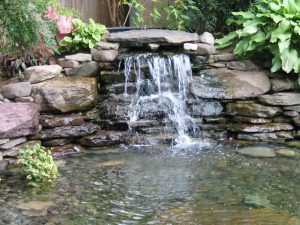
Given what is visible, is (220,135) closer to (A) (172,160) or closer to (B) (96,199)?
(A) (172,160)

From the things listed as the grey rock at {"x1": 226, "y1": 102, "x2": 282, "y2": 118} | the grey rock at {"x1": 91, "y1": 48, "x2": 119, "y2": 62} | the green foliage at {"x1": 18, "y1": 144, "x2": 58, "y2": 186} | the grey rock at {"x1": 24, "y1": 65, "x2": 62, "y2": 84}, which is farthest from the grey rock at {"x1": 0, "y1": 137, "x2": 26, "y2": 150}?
the grey rock at {"x1": 226, "y1": 102, "x2": 282, "y2": 118}

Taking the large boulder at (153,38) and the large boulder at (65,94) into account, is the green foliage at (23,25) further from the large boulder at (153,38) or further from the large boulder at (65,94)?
the large boulder at (153,38)

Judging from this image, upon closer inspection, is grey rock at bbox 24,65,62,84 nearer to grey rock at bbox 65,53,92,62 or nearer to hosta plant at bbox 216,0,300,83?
grey rock at bbox 65,53,92,62

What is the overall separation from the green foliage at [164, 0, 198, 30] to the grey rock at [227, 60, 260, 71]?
5.28 ft

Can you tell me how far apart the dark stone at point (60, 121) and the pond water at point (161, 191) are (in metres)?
0.51

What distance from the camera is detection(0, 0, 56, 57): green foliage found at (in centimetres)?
489

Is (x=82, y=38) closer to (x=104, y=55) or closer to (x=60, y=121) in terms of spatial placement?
(x=104, y=55)

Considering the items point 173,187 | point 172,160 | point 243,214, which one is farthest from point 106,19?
point 243,214

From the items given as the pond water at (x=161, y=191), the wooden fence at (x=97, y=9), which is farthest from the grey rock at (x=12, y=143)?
the wooden fence at (x=97, y=9)

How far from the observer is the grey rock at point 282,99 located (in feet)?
21.2

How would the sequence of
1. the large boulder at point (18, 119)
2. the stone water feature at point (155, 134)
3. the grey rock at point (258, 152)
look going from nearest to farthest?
the stone water feature at point (155, 134) < the large boulder at point (18, 119) < the grey rock at point (258, 152)

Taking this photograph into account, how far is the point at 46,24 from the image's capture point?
17.9ft

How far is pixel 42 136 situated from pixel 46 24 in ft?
4.73

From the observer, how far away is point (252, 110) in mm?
6453
